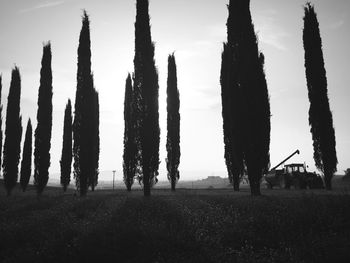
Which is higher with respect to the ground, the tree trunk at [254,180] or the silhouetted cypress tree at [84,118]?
the silhouetted cypress tree at [84,118]

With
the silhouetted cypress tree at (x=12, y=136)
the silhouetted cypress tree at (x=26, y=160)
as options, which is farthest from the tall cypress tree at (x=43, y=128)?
the silhouetted cypress tree at (x=26, y=160)

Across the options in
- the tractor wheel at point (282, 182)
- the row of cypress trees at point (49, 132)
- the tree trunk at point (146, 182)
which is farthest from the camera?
the tractor wheel at point (282, 182)

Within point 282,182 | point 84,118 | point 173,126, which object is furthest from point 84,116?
point 282,182

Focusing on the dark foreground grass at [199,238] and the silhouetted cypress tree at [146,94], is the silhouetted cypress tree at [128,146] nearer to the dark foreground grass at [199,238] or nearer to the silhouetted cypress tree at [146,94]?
the silhouetted cypress tree at [146,94]

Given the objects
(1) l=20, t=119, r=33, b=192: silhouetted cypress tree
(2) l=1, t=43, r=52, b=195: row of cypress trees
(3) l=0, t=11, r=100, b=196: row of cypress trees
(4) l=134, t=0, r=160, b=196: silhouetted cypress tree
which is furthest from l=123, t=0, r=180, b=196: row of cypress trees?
(1) l=20, t=119, r=33, b=192: silhouetted cypress tree

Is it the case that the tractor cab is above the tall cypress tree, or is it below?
below

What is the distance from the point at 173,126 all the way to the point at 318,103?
1471cm

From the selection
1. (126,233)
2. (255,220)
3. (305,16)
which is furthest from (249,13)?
(126,233)

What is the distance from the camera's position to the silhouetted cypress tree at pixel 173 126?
31219 mm

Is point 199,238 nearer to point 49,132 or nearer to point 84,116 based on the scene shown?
point 84,116

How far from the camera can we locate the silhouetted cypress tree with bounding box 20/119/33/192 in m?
35.1

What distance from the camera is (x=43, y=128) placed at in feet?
85.2

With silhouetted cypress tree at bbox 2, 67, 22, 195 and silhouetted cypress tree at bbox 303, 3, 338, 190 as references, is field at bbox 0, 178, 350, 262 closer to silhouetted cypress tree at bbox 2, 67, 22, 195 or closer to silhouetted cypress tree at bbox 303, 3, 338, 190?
silhouetted cypress tree at bbox 303, 3, 338, 190

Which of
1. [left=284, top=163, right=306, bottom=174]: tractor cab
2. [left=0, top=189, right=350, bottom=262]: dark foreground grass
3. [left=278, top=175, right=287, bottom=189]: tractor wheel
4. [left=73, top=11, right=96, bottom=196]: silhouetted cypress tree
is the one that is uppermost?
[left=73, top=11, right=96, bottom=196]: silhouetted cypress tree
